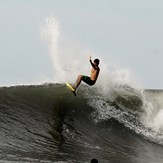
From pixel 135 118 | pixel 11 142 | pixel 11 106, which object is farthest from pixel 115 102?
pixel 11 142

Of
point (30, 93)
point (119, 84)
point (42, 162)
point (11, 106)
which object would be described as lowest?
point (42, 162)

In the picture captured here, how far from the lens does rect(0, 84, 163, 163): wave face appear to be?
37.8 feet

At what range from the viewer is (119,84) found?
1905 centimetres

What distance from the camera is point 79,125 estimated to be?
14.6m

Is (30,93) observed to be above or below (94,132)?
above

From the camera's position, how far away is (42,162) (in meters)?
10.1

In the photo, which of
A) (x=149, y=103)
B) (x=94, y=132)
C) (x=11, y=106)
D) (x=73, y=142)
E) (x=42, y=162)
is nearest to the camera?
(x=42, y=162)

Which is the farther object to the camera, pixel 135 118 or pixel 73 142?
pixel 135 118

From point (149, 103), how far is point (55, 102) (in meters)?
4.24

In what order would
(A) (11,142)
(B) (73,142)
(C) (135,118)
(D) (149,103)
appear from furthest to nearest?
(D) (149,103)
(C) (135,118)
(B) (73,142)
(A) (11,142)

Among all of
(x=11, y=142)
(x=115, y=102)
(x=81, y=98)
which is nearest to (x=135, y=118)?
(x=115, y=102)

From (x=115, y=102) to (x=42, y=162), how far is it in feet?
24.5

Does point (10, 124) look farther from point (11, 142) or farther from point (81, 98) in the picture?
point (81, 98)

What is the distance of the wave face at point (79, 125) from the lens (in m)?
11.5
